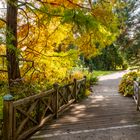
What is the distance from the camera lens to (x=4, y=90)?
802 cm

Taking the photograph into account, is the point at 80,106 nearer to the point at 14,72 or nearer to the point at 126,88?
the point at 14,72

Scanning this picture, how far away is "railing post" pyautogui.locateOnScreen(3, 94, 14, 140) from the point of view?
580 cm

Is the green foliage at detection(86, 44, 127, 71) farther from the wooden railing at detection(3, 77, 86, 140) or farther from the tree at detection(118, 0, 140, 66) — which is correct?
the wooden railing at detection(3, 77, 86, 140)

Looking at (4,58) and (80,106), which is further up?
(4,58)

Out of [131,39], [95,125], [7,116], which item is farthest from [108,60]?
[7,116]

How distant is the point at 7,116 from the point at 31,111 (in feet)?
3.94

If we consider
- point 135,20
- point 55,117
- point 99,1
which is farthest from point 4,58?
point 135,20

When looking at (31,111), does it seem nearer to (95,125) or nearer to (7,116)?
(7,116)

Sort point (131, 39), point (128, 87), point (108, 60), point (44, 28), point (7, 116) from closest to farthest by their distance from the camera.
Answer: point (7, 116), point (44, 28), point (128, 87), point (131, 39), point (108, 60)

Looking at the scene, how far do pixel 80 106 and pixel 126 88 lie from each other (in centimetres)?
514

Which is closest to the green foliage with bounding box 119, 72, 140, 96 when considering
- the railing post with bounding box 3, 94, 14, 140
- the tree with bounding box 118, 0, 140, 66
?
the tree with bounding box 118, 0, 140, 66

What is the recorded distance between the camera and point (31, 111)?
22.9 feet

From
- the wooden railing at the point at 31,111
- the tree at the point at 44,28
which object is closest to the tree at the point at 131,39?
the tree at the point at 44,28

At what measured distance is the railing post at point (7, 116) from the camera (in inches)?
228
